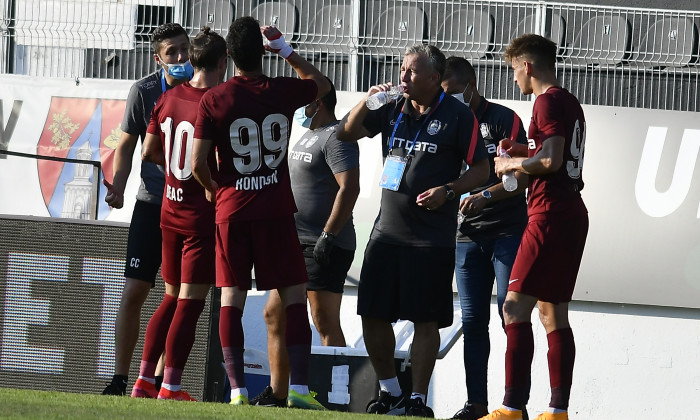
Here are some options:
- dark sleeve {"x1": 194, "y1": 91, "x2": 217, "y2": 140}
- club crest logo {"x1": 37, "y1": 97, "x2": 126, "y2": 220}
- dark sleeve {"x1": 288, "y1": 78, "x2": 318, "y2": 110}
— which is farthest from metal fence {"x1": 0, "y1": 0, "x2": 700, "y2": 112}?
dark sleeve {"x1": 194, "y1": 91, "x2": 217, "y2": 140}

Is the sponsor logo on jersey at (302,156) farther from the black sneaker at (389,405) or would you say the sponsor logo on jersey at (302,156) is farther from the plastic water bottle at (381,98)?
the black sneaker at (389,405)

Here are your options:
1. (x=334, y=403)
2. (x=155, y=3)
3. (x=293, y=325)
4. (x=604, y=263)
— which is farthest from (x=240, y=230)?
→ (x=155, y=3)

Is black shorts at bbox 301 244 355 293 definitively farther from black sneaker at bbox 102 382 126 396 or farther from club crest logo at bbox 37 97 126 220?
club crest logo at bbox 37 97 126 220

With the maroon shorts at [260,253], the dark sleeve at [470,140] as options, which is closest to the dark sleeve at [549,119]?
the dark sleeve at [470,140]

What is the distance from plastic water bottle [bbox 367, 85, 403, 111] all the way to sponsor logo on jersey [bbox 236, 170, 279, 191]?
0.60 metres

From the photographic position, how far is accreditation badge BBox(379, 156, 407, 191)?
5.26m

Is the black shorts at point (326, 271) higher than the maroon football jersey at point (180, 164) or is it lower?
lower

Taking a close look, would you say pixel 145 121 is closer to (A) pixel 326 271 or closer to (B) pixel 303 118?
(B) pixel 303 118

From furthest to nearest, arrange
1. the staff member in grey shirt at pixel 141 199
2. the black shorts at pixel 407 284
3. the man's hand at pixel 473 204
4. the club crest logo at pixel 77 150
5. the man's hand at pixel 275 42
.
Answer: the club crest logo at pixel 77 150 → the staff member in grey shirt at pixel 141 199 → the man's hand at pixel 473 204 → the black shorts at pixel 407 284 → the man's hand at pixel 275 42

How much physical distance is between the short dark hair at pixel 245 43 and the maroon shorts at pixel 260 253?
2.21 ft

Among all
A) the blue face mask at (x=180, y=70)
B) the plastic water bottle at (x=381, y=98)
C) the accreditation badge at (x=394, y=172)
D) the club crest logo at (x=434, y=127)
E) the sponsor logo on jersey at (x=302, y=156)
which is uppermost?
the blue face mask at (x=180, y=70)

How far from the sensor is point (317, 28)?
8719 millimetres

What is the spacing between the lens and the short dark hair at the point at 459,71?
5.95m

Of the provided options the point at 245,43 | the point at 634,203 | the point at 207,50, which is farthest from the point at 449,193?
the point at 634,203
